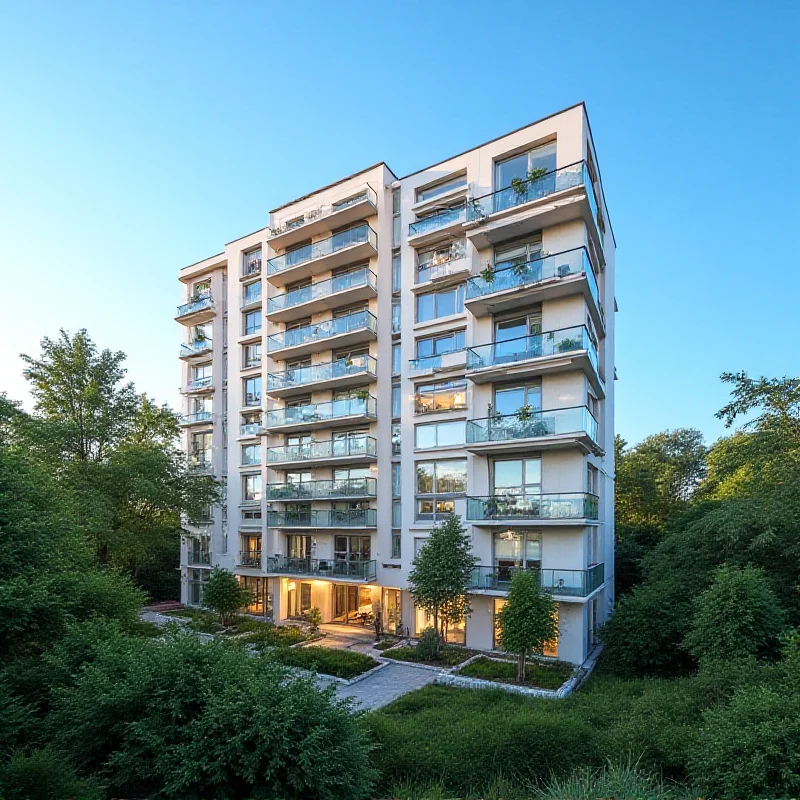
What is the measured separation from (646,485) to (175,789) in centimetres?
3726

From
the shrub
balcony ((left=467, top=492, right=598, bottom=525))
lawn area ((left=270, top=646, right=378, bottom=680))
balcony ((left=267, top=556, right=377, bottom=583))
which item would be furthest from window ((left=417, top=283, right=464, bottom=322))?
the shrub

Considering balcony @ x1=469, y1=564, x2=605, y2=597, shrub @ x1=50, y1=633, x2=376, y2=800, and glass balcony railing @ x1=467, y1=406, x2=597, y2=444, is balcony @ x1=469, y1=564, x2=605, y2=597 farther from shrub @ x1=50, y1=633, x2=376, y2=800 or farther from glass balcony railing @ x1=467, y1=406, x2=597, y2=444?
shrub @ x1=50, y1=633, x2=376, y2=800

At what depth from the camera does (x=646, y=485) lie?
36.7m

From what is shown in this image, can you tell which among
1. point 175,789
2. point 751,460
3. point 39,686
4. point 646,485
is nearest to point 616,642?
point 751,460

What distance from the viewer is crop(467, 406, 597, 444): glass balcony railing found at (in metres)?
16.9

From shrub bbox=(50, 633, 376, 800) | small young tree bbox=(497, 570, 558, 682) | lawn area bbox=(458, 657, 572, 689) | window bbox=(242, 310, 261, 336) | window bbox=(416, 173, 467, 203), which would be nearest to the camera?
shrub bbox=(50, 633, 376, 800)

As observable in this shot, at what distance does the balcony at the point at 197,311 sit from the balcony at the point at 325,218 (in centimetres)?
588

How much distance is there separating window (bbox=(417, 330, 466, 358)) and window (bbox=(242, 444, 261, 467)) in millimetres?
10776

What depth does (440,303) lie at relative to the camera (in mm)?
20906

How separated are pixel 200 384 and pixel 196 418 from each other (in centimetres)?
200

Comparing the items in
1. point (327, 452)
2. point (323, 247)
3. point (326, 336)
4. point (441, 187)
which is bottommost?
point (327, 452)

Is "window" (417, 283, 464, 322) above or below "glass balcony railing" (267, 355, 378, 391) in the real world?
above

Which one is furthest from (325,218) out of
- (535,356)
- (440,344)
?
(535,356)

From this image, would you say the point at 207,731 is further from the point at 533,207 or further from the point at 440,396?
the point at 533,207
